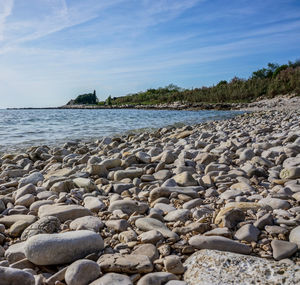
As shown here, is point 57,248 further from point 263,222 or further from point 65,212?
point 263,222

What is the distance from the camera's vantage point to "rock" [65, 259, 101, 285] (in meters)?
1.22

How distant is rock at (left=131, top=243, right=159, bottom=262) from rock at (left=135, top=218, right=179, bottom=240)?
160mm

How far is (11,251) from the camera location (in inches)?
58.7

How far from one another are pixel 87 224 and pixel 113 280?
24.4 inches

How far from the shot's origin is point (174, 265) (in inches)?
51.7

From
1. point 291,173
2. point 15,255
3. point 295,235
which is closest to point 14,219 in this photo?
point 15,255

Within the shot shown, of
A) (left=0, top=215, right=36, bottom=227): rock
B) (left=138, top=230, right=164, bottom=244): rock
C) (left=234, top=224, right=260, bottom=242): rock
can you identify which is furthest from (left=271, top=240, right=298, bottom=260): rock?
(left=0, top=215, right=36, bottom=227): rock

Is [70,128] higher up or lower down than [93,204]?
higher up

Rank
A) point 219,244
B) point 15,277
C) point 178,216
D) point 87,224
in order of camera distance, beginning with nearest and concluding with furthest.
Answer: point 15,277, point 219,244, point 87,224, point 178,216

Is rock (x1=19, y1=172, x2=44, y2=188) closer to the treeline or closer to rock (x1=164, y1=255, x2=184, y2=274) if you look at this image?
rock (x1=164, y1=255, x2=184, y2=274)

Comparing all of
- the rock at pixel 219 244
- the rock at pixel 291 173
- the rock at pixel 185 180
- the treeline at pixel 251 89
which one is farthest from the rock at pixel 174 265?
the treeline at pixel 251 89

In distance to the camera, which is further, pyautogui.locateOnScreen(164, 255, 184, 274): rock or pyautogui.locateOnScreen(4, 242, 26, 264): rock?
pyautogui.locateOnScreen(4, 242, 26, 264): rock

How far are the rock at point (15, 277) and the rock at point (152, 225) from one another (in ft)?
2.33

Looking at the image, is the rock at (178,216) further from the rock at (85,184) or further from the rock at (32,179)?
the rock at (32,179)
